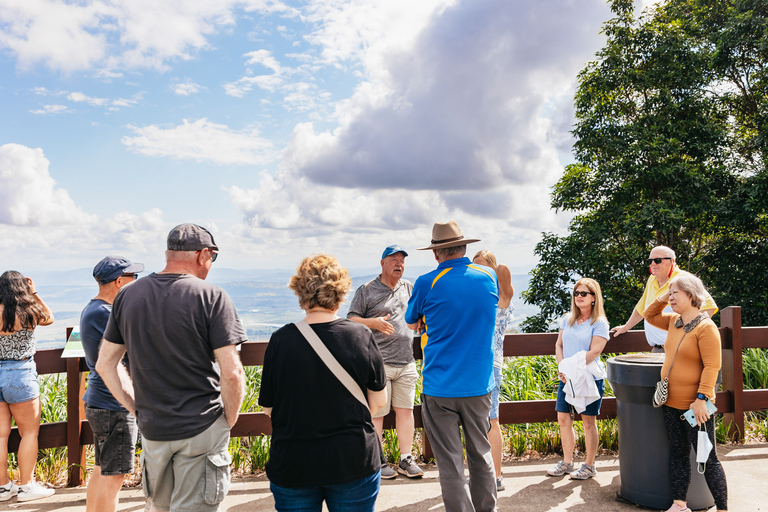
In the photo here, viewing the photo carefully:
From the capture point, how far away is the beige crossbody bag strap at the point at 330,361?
2.31 meters

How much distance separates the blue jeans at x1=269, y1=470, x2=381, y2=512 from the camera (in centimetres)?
233

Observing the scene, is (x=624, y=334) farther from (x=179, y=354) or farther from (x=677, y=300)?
(x=179, y=354)

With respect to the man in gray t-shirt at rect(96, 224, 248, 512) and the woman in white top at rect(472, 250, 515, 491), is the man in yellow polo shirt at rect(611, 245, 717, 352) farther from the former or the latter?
the man in gray t-shirt at rect(96, 224, 248, 512)

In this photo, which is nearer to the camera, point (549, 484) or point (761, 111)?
point (549, 484)

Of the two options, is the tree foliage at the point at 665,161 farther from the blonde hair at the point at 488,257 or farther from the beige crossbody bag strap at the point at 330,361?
the beige crossbody bag strap at the point at 330,361

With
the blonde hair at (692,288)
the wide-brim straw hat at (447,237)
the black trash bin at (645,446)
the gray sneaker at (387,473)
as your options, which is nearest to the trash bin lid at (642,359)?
the black trash bin at (645,446)

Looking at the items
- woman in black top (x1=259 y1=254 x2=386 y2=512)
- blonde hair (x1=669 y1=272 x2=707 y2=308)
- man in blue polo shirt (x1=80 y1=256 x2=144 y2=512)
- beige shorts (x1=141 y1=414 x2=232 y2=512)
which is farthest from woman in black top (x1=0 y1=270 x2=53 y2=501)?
blonde hair (x1=669 y1=272 x2=707 y2=308)

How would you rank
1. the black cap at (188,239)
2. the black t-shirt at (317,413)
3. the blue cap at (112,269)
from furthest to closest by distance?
the blue cap at (112,269) → the black cap at (188,239) → the black t-shirt at (317,413)

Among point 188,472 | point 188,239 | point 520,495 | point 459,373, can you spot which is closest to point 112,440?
point 188,472

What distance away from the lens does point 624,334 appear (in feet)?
17.5

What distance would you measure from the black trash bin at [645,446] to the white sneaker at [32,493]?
4.62 meters

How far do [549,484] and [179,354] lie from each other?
338 centimetres

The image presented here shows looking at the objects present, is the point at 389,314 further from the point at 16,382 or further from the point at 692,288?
the point at 16,382

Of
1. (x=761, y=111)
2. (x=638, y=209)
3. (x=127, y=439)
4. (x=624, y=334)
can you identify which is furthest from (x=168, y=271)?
(x=761, y=111)
